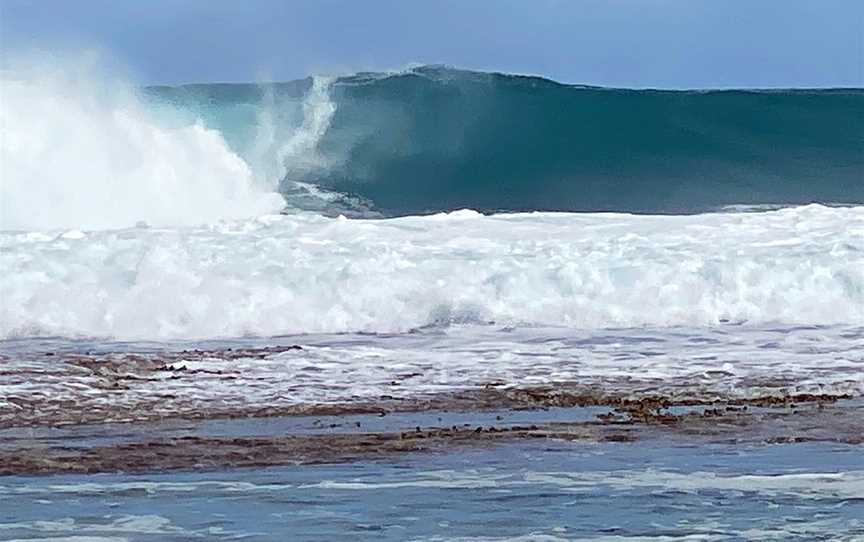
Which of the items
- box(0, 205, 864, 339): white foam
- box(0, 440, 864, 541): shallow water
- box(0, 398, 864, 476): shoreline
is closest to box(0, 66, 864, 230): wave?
box(0, 205, 864, 339): white foam

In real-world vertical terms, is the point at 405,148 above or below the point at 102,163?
above

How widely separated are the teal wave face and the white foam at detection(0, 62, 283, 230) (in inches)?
76.6

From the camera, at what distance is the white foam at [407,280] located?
46.8ft

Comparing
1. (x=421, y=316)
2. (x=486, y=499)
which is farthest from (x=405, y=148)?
(x=486, y=499)

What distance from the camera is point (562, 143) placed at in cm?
3109

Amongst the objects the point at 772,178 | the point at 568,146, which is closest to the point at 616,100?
the point at 568,146

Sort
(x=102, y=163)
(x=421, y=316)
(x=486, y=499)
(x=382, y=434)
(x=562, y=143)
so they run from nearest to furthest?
(x=486, y=499) < (x=382, y=434) < (x=421, y=316) < (x=102, y=163) < (x=562, y=143)

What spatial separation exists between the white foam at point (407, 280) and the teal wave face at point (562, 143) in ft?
35.9

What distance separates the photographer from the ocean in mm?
6871

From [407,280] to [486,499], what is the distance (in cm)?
822

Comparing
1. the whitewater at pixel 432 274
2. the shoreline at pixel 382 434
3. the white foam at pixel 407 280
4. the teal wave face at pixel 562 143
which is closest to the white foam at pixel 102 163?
the teal wave face at pixel 562 143

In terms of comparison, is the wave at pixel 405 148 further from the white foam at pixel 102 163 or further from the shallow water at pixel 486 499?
the shallow water at pixel 486 499

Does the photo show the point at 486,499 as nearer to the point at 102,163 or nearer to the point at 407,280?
the point at 407,280

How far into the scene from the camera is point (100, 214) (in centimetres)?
2286
